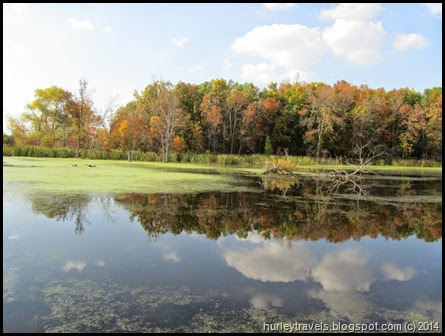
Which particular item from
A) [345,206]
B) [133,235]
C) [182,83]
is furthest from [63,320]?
[182,83]

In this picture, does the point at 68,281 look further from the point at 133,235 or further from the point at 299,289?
the point at 299,289

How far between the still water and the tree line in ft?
100

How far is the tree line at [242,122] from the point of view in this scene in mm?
39781

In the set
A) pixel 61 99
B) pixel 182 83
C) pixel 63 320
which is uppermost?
pixel 182 83

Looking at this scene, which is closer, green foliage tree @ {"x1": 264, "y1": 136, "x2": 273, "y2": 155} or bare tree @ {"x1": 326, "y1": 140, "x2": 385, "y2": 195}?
bare tree @ {"x1": 326, "y1": 140, "x2": 385, "y2": 195}

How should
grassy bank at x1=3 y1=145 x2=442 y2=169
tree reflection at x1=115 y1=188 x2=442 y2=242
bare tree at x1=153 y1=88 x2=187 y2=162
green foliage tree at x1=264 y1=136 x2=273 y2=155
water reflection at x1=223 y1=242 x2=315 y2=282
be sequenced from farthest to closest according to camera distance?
green foliage tree at x1=264 y1=136 x2=273 y2=155 → bare tree at x1=153 y1=88 x2=187 y2=162 → grassy bank at x1=3 y1=145 x2=442 y2=169 → tree reflection at x1=115 y1=188 x2=442 y2=242 → water reflection at x1=223 y1=242 x2=315 y2=282

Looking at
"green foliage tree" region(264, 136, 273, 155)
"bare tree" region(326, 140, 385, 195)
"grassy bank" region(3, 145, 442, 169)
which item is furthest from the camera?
"green foliage tree" region(264, 136, 273, 155)

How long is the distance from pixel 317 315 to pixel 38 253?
3.82m

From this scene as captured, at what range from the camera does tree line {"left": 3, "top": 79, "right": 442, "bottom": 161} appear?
39.8m

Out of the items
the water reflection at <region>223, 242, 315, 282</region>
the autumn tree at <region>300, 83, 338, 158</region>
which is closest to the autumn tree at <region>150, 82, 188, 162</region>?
the autumn tree at <region>300, 83, 338, 158</region>

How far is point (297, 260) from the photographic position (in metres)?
5.07

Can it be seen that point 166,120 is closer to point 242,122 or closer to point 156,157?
point 156,157

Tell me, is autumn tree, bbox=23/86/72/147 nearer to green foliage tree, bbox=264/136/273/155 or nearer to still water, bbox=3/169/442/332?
green foliage tree, bbox=264/136/273/155

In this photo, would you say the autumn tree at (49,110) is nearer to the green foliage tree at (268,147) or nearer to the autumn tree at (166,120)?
the autumn tree at (166,120)
